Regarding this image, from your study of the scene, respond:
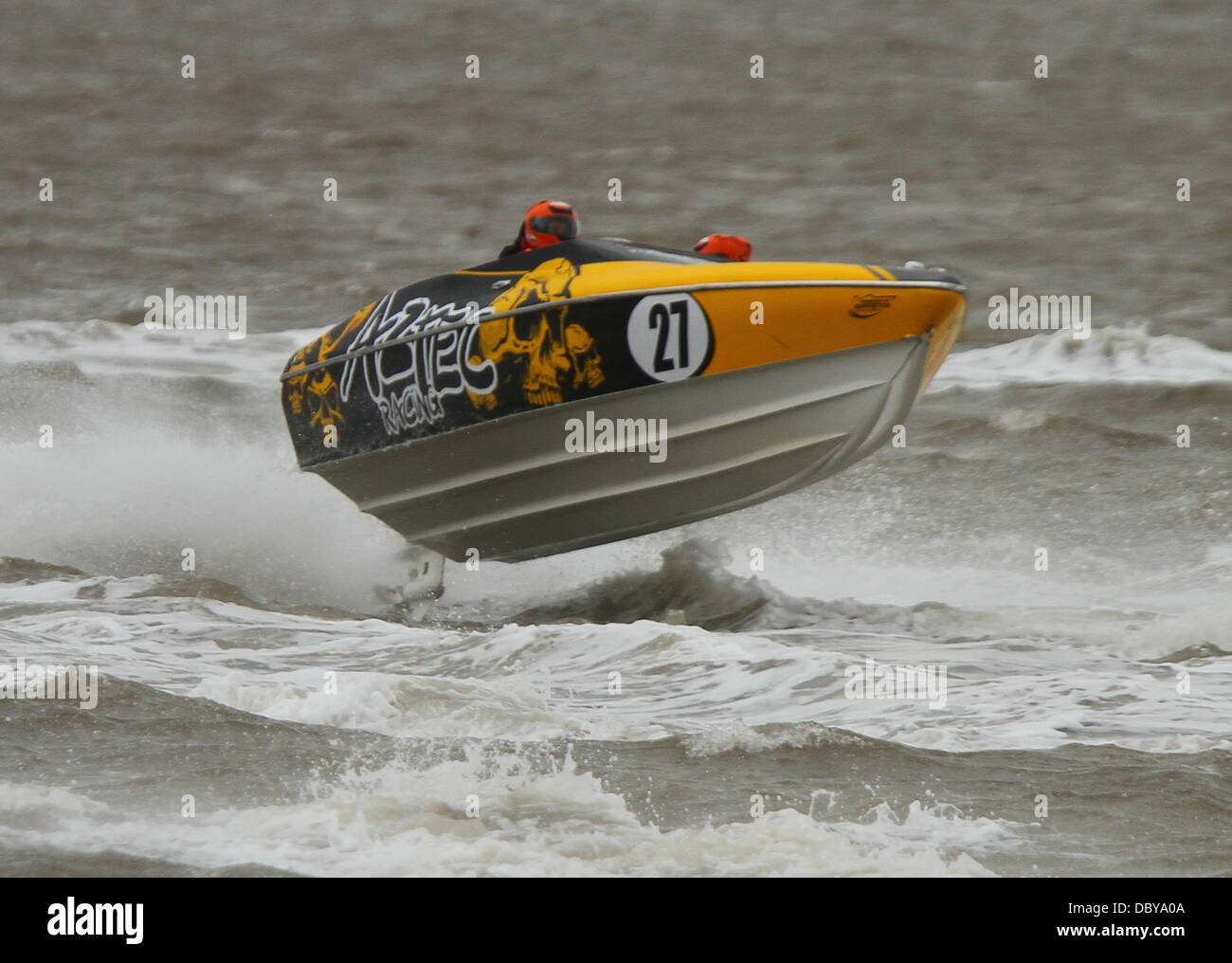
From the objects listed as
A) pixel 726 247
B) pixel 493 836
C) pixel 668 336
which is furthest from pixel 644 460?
pixel 493 836

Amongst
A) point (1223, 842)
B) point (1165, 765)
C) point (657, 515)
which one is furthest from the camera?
point (657, 515)

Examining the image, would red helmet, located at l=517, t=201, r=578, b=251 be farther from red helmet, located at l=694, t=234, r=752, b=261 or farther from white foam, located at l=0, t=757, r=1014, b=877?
white foam, located at l=0, t=757, r=1014, b=877

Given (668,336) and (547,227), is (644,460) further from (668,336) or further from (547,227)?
(547,227)

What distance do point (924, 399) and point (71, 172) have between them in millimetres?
13359

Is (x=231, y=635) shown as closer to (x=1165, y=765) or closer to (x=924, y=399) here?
(x=1165, y=765)

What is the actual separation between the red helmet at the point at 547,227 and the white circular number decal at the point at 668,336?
3.04 feet

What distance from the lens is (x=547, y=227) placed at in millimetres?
7848

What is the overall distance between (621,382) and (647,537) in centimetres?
235

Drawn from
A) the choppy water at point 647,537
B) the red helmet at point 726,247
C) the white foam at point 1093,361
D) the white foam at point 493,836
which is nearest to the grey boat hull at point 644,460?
the choppy water at point 647,537

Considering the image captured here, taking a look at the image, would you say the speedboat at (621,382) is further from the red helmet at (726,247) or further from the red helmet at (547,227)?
the red helmet at (547,227)

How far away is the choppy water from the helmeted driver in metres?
1.94

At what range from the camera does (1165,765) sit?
4.99m

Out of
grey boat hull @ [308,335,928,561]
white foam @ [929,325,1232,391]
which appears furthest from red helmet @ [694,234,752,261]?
white foam @ [929,325,1232,391]

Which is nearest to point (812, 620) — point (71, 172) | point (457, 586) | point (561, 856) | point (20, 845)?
point (457, 586)
